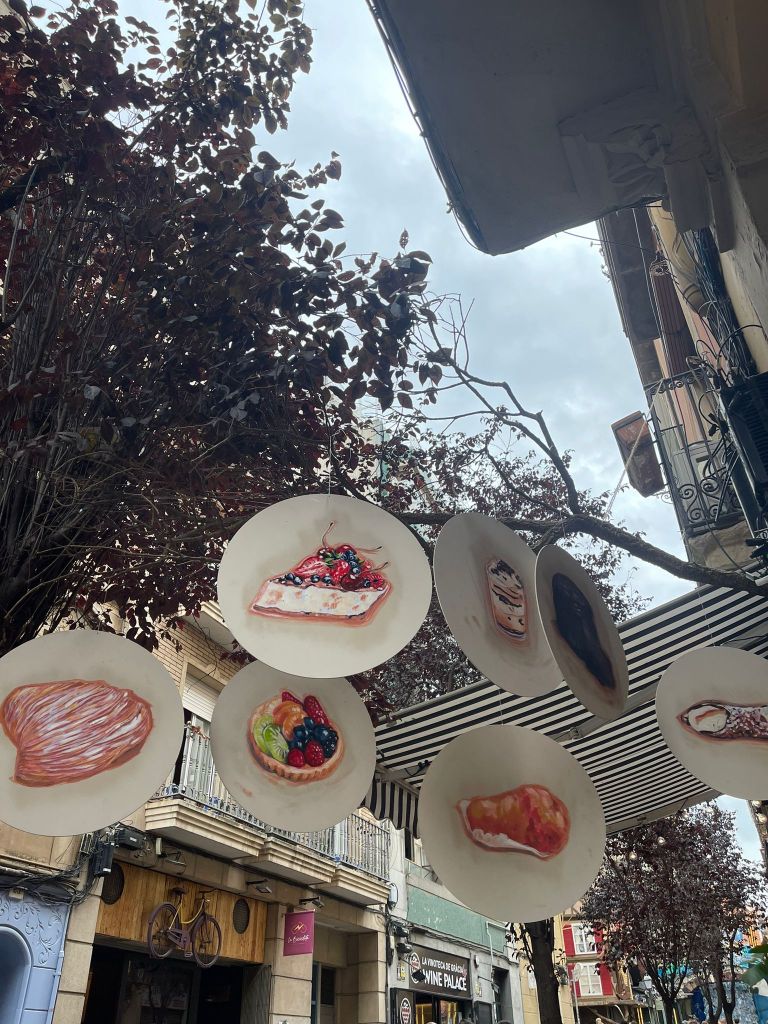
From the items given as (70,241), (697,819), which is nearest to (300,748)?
(70,241)

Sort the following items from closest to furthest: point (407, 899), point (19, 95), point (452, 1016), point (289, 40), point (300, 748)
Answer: point (300, 748)
point (19, 95)
point (289, 40)
point (407, 899)
point (452, 1016)

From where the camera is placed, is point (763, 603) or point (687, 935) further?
point (687, 935)

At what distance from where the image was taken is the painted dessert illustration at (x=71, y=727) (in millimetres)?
2650

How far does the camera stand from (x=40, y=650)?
2.75 metres

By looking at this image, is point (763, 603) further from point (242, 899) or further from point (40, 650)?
point (242, 899)

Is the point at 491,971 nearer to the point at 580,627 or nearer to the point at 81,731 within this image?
the point at 580,627

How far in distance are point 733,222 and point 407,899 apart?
15.2 metres

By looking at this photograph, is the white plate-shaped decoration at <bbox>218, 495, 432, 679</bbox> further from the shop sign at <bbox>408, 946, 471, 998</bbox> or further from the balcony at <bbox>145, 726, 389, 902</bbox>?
the shop sign at <bbox>408, 946, 471, 998</bbox>

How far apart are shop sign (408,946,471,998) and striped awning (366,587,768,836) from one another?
38.8 ft

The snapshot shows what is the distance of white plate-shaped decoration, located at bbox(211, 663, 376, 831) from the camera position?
3061 millimetres

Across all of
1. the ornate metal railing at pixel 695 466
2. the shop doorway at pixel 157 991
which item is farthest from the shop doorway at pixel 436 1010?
the ornate metal railing at pixel 695 466

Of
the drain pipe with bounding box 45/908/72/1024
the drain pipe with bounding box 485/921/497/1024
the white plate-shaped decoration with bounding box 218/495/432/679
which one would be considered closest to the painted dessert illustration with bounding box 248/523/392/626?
the white plate-shaped decoration with bounding box 218/495/432/679

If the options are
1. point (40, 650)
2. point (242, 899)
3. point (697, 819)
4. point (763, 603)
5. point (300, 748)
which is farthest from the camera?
point (697, 819)

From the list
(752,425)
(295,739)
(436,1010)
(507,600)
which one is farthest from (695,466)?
(436,1010)
